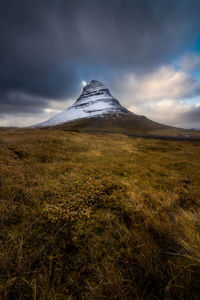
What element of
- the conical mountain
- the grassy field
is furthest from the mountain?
the grassy field

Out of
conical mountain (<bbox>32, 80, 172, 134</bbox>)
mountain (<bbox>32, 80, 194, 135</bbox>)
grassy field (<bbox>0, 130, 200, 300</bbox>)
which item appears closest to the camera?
grassy field (<bbox>0, 130, 200, 300</bbox>)

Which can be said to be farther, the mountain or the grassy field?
the mountain

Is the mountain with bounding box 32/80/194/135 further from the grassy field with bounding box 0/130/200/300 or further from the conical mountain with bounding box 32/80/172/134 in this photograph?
the grassy field with bounding box 0/130/200/300

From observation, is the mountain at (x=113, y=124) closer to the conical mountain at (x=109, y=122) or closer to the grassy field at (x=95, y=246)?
the conical mountain at (x=109, y=122)

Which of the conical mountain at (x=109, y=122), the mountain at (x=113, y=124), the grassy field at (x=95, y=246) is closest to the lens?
the grassy field at (x=95, y=246)

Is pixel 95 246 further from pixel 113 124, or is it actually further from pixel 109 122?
pixel 109 122

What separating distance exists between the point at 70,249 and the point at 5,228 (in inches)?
43.1

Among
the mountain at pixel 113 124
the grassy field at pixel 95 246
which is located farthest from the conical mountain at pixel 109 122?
the grassy field at pixel 95 246

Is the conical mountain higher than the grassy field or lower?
higher

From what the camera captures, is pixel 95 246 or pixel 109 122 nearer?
pixel 95 246

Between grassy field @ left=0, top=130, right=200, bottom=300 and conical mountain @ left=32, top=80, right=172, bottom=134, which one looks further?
conical mountain @ left=32, top=80, right=172, bottom=134

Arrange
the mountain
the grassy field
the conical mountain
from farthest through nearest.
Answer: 1. the conical mountain
2. the mountain
3. the grassy field

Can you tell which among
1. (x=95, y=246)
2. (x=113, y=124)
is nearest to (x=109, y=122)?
(x=113, y=124)

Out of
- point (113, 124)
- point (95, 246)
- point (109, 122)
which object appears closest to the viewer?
point (95, 246)
